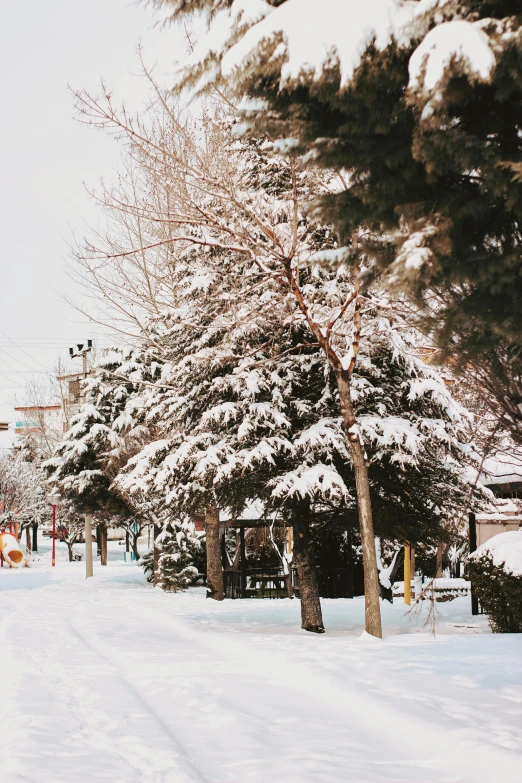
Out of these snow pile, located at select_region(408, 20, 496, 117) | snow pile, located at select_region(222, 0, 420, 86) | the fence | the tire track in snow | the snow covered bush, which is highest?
snow pile, located at select_region(222, 0, 420, 86)

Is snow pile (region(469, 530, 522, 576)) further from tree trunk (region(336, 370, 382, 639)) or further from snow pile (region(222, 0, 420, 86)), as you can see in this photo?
snow pile (region(222, 0, 420, 86))

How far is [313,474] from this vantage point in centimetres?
1302

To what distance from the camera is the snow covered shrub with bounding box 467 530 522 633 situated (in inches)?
483

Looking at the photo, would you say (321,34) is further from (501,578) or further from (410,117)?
(501,578)

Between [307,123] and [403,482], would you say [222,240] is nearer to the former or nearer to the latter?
[403,482]

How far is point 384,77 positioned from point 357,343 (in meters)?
8.42

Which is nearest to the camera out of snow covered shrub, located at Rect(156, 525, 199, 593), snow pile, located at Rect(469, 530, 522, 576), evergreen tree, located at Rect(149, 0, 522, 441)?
evergreen tree, located at Rect(149, 0, 522, 441)

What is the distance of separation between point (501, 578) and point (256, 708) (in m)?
A: 6.11

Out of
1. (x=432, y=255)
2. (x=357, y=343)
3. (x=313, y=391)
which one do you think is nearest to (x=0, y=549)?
(x=313, y=391)

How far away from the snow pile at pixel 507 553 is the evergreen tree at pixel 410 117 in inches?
325

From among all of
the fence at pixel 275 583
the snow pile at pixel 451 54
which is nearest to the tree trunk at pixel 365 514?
the snow pile at pixel 451 54

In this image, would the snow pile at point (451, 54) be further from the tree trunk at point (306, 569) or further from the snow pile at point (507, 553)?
the tree trunk at point (306, 569)

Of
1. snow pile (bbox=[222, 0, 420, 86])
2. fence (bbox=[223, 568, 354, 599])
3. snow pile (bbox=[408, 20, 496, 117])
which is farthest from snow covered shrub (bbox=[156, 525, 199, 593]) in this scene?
snow pile (bbox=[408, 20, 496, 117])

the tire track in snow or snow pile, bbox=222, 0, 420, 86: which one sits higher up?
snow pile, bbox=222, 0, 420, 86
